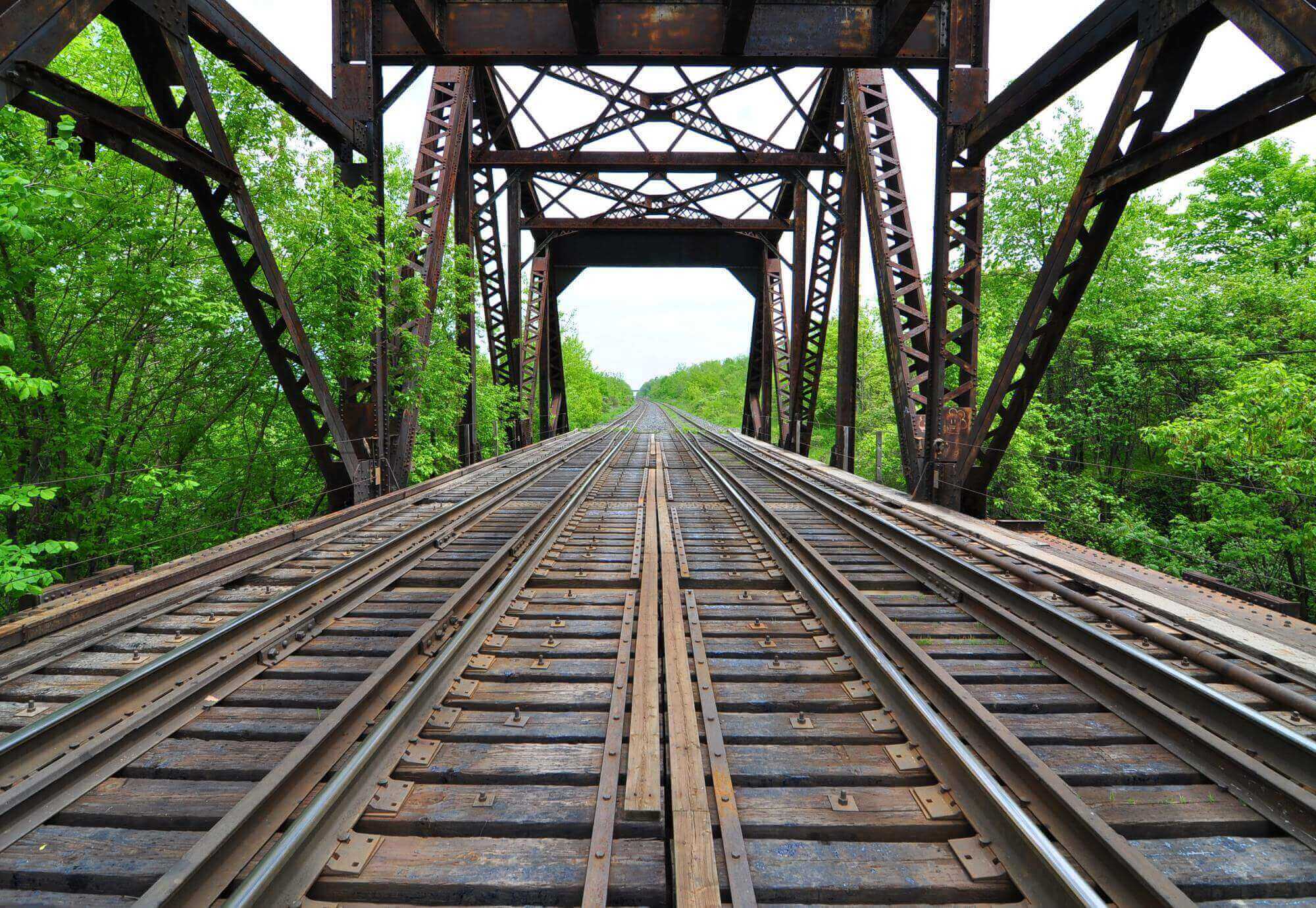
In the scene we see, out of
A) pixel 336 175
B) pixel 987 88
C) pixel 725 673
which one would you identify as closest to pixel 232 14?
pixel 336 175

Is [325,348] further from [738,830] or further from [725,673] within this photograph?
[738,830]

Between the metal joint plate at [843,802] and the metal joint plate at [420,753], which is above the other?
the metal joint plate at [420,753]

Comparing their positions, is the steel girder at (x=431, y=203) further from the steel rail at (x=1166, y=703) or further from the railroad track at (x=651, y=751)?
the steel rail at (x=1166, y=703)

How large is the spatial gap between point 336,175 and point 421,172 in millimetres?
1834

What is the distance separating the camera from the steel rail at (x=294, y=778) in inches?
72.5

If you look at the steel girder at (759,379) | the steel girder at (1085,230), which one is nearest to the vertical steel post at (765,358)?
the steel girder at (759,379)

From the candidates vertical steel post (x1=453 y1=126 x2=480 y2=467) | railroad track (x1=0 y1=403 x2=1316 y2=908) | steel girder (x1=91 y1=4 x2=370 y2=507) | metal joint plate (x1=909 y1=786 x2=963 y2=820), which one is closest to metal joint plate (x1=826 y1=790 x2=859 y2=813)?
railroad track (x1=0 y1=403 x2=1316 y2=908)

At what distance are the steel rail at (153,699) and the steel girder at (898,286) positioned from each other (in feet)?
22.0

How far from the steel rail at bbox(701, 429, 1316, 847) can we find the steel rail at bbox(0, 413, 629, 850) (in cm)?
453

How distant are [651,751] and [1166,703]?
261cm

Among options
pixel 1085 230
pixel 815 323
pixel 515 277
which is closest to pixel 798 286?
pixel 815 323

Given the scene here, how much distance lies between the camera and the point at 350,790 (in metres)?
2.33

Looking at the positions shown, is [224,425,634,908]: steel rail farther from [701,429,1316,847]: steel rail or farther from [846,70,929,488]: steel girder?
[846,70,929,488]: steel girder

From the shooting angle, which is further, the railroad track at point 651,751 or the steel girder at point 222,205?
the steel girder at point 222,205
